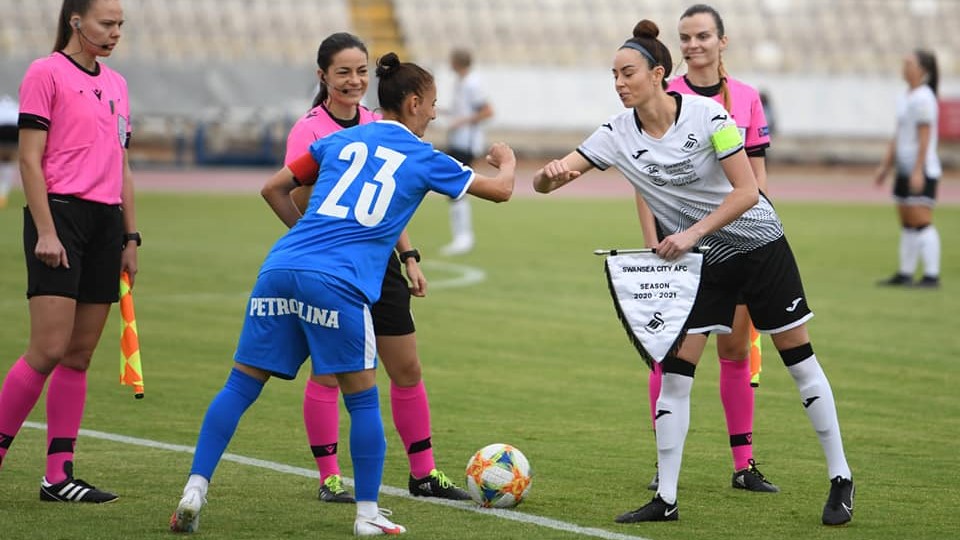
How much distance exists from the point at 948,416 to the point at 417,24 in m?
30.3

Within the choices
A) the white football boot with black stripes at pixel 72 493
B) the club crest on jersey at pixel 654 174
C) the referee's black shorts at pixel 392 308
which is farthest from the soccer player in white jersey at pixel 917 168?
the white football boot with black stripes at pixel 72 493

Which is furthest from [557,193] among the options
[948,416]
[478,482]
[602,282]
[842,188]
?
[478,482]

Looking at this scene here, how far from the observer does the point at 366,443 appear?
18.2 feet

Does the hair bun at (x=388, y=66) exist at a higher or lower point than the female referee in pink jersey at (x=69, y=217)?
higher

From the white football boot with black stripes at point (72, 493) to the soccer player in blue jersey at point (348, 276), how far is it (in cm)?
71

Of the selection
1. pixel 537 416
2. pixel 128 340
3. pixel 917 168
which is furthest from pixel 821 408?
pixel 917 168

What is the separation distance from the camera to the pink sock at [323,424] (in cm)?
638

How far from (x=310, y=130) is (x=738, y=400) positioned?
2339 millimetres

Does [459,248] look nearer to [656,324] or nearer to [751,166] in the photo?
[751,166]

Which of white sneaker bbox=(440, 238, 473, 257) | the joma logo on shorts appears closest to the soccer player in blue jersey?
the joma logo on shorts

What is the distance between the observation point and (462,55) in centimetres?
1783

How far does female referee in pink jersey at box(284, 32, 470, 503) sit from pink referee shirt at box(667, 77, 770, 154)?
1539 mm

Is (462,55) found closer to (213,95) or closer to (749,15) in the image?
(213,95)

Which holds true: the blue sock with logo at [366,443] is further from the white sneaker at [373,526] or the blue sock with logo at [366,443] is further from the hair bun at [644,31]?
the hair bun at [644,31]
